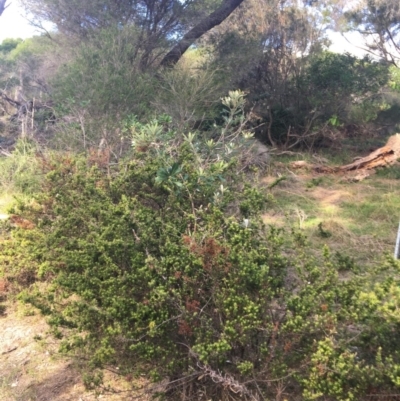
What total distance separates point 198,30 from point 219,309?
31.1 ft

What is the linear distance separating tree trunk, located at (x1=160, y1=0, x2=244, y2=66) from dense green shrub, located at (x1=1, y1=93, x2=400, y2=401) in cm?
797

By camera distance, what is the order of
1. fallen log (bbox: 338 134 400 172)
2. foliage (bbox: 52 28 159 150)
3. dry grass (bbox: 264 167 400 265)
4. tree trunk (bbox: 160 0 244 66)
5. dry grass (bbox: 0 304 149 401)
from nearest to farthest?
dry grass (bbox: 0 304 149 401)
dry grass (bbox: 264 167 400 265)
foliage (bbox: 52 28 159 150)
fallen log (bbox: 338 134 400 172)
tree trunk (bbox: 160 0 244 66)

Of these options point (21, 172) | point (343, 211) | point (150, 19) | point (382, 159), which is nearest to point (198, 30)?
point (150, 19)

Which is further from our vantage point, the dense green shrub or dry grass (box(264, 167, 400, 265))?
dry grass (box(264, 167, 400, 265))

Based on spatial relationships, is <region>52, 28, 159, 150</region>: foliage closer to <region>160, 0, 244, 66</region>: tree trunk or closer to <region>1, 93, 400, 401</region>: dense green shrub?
<region>160, 0, 244, 66</region>: tree trunk

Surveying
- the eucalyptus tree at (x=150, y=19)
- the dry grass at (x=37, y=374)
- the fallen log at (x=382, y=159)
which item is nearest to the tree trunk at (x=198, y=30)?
the eucalyptus tree at (x=150, y=19)

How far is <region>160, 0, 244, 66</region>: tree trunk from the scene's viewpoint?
1020 centimetres

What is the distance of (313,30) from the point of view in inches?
495

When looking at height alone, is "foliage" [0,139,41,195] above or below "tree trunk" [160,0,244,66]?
below

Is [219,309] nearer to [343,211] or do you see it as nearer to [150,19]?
[343,211]

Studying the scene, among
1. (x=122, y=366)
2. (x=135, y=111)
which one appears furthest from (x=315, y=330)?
(x=135, y=111)

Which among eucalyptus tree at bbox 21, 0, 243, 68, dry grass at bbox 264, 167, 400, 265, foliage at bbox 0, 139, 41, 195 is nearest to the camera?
dry grass at bbox 264, 167, 400, 265

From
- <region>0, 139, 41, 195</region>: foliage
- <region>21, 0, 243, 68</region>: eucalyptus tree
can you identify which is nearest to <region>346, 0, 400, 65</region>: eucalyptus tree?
<region>21, 0, 243, 68</region>: eucalyptus tree

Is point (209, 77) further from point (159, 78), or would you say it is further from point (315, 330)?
point (315, 330)
